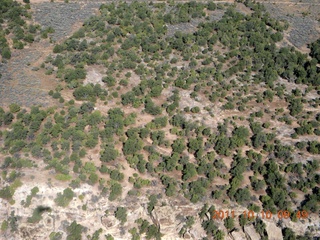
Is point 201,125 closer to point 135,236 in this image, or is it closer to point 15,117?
point 135,236

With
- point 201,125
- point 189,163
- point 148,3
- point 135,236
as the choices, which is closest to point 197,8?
point 148,3
